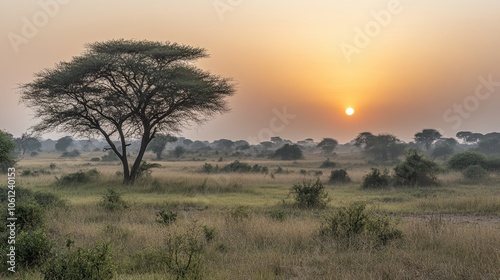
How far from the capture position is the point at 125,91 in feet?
86.5

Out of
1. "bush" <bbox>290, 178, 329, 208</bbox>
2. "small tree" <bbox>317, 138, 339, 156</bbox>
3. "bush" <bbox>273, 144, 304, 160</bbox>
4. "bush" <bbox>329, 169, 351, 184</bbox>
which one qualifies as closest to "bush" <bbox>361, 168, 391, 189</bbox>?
"bush" <bbox>329, 169, 351, 184</bbox>

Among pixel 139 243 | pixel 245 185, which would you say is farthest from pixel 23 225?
pixel 245 185

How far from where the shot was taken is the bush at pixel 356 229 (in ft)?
25.8

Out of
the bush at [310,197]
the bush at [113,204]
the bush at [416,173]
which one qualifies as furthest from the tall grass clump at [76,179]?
the bush at [416,173]

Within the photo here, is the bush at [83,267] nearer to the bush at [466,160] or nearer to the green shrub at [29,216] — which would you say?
the green shrub at [29,216]

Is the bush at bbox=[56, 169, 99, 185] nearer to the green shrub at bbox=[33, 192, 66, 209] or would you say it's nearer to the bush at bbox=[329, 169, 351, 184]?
the green shrub at bbox=[33, 192, 66, 209]

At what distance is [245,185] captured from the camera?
24.6m

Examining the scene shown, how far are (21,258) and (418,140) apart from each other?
93737 millimetres

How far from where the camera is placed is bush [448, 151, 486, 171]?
3431 cm

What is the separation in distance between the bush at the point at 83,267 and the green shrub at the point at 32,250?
1.51 m

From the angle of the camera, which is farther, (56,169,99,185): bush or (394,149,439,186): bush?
(394,149,439,186): bush

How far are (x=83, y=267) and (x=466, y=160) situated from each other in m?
37.7

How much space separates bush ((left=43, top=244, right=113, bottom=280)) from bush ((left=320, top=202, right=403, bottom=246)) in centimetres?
462

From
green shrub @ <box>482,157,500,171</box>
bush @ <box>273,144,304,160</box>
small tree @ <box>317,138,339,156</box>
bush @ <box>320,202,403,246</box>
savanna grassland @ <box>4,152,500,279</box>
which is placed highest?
small tree @ <box>317,138,339,156</box>
